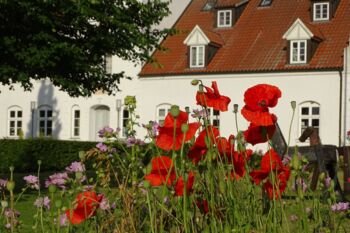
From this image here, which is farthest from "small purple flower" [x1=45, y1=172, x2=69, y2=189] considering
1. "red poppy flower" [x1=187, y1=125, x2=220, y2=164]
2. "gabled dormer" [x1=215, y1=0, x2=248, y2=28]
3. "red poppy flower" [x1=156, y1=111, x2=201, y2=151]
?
"gabled dormer" [x1=215, y1=0, x2=248, y2=28]

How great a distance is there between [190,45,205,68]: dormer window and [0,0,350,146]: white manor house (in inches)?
1.6

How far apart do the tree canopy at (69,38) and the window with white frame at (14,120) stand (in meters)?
17.9

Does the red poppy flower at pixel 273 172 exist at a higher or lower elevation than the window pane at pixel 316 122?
lower

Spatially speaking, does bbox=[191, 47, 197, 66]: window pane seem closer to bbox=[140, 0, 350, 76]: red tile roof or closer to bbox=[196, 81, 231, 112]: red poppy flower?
bbox=[140, 0, 350, 76]: red tile roof

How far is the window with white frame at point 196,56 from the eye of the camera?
101ft

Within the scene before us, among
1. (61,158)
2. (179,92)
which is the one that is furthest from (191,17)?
(61,158)

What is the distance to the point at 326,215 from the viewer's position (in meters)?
4.21

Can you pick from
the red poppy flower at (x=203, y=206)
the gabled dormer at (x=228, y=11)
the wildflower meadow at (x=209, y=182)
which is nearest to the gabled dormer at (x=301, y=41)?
the gabled dormer at (x=228, y=11)

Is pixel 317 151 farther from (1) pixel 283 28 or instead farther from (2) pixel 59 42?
(1) pixel 283 28

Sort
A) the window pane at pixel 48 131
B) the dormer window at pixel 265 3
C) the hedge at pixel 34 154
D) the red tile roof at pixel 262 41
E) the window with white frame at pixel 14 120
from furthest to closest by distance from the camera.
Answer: the window with white frame at pixel 14 120 < the window pane at pixel 48 131 < the dormer window at pixel 265 3 < the red tile roof at pixel 262 41 < the hedge at pixel 34 154

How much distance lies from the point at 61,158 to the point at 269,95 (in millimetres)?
21711

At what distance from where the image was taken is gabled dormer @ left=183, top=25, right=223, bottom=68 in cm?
3062

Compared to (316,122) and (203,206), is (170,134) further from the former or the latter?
(316,122)

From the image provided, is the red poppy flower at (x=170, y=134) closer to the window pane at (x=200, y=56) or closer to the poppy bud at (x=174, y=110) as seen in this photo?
the poppy bud at (x=174, y=110)
